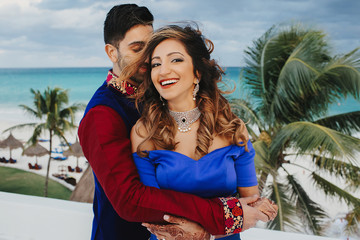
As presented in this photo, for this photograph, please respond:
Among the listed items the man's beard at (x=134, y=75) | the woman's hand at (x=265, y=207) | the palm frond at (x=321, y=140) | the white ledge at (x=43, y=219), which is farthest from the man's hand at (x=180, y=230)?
the palm frond at (x=321, y=140)

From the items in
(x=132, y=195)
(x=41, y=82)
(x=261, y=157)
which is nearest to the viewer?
(x=132, y=195)

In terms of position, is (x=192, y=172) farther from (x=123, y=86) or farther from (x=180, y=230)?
(x=123, y=86)

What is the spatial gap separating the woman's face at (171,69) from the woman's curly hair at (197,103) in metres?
0.03

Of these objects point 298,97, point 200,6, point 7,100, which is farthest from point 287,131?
point 7,100

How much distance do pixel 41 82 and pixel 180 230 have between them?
166ft

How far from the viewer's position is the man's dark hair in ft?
6.09

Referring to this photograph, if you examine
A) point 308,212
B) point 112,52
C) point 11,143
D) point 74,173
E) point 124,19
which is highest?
point 124,19

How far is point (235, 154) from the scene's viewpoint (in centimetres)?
163

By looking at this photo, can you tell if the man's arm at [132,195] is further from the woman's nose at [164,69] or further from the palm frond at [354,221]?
the palm frond at [354,221]

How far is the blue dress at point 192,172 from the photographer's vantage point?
5.16 ft

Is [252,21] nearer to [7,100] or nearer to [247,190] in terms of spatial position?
[7,100]

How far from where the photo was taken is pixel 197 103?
175 centimetres

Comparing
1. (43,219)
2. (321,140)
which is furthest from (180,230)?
(321,140)

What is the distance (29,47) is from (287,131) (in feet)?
147
